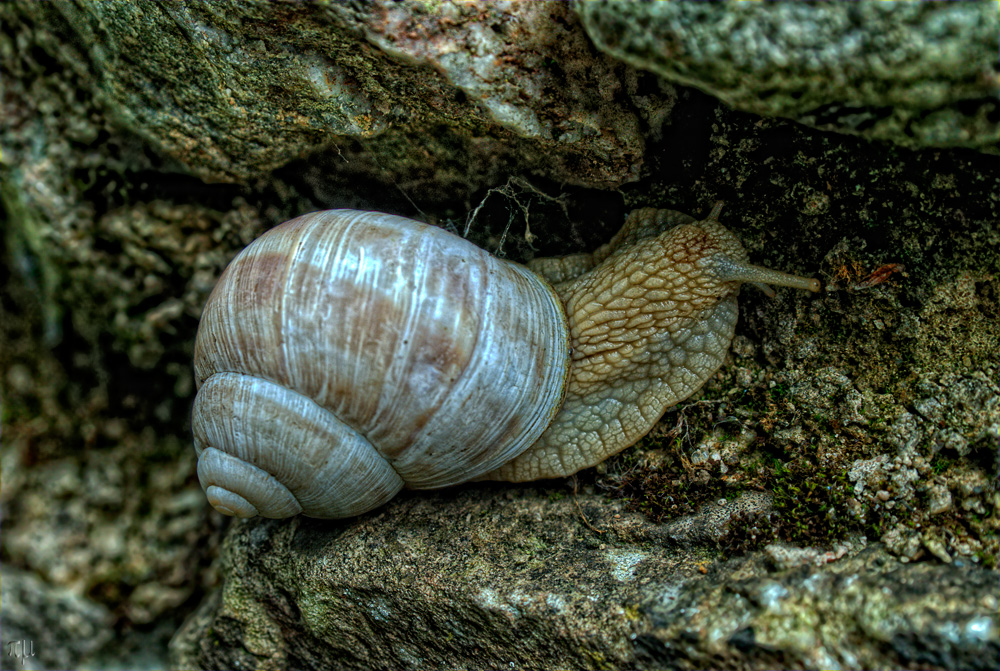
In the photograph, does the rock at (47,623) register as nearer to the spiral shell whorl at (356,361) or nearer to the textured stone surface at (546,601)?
the textured stone surface at (546,601)

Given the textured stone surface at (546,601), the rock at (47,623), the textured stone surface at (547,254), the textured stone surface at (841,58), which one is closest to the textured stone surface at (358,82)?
the textured stone surface at (547,254)

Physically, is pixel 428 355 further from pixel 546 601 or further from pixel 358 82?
pixel 358 82

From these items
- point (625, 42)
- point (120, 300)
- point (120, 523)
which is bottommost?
point (120, 523)

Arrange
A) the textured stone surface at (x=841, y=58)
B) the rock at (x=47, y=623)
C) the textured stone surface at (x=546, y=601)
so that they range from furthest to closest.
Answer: the rock at (x=47, y=623) < the textured stone surface at (x=546, y=601) < the textured stone surface at (x=841, y=58)

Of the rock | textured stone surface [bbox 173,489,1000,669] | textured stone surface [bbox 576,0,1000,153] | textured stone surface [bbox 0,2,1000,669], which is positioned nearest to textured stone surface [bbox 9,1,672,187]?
textured stone surface [bbox 0,2,1000,669]

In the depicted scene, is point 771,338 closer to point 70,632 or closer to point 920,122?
point 920,122

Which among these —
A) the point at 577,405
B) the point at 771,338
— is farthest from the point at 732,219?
the point at 577,405
